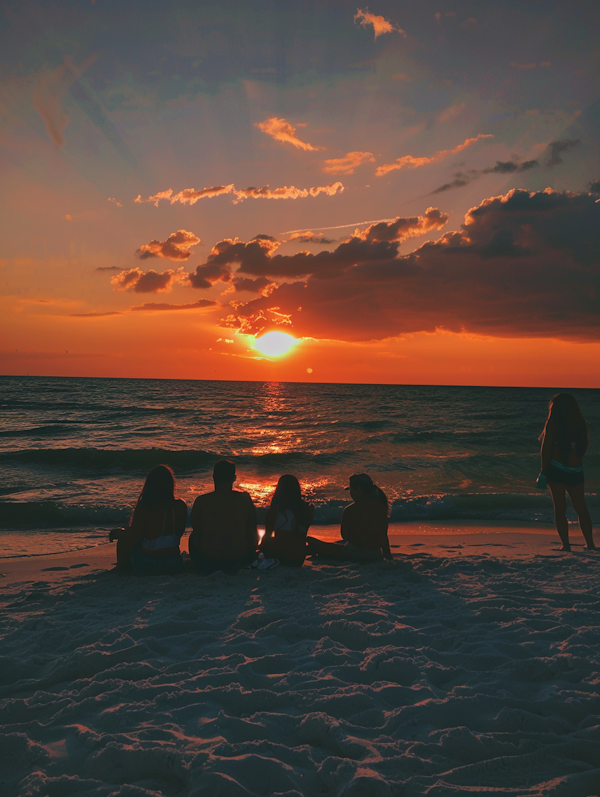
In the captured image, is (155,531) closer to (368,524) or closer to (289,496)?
(289,496)

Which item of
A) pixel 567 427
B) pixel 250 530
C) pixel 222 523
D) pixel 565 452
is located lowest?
pixel 250 530

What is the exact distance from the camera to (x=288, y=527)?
595 centimetres

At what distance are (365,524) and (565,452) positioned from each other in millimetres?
2974

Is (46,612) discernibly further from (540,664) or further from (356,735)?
(540,664)

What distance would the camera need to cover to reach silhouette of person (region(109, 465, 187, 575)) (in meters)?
5.52

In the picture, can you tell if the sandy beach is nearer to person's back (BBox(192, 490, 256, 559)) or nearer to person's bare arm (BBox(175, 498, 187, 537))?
person's back (BBox(192, 490, 256, 559))

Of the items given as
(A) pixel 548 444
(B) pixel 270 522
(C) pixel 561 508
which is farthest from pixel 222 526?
(C) pixel 561 508

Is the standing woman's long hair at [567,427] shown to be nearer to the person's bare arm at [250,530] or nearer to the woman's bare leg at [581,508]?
the woman's bare leg at [581,508]

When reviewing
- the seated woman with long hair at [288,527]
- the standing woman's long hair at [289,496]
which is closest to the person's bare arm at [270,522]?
the seated woman with long hair at [288,527]

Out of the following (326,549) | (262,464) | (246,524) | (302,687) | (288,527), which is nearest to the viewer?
(302,687)

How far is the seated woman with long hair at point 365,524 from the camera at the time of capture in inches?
237

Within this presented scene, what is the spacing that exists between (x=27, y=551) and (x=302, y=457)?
11.3 meters

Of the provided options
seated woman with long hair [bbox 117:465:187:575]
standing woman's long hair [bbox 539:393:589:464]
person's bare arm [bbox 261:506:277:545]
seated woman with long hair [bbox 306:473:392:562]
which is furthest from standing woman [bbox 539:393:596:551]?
seated woman with long hair [bbox 117:465:187:575]

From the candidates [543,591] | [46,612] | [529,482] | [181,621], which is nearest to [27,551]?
[46,612]
